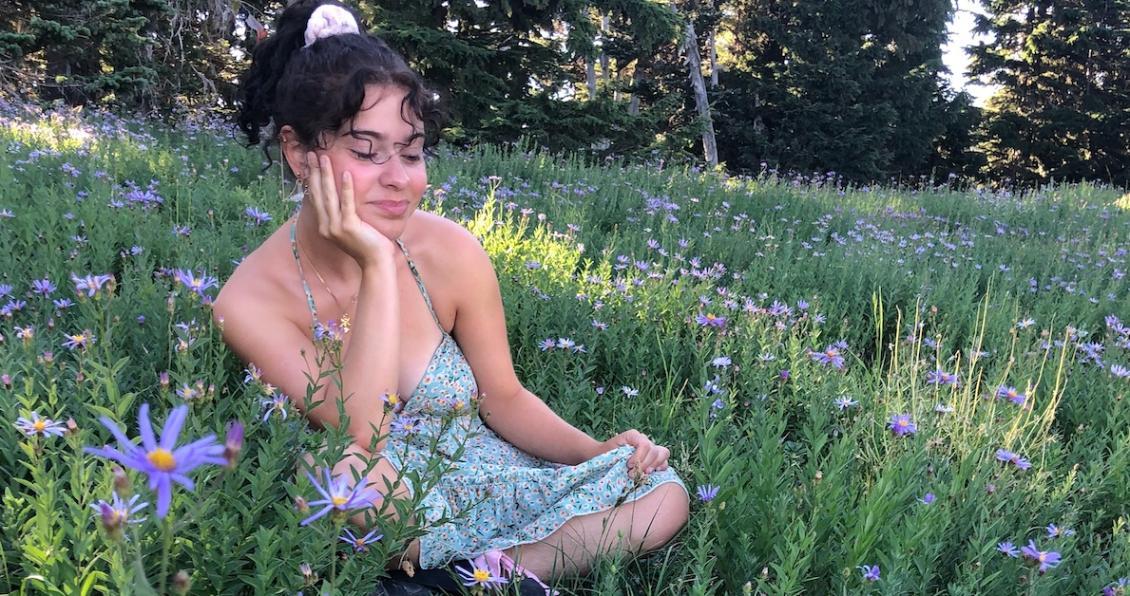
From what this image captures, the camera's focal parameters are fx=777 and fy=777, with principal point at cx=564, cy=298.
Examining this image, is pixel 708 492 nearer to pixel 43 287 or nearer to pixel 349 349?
pixel 349 349

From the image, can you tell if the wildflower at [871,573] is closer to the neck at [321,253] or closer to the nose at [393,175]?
the nose at [393,175]

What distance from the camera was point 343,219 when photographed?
1910mm

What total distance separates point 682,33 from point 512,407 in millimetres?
8408

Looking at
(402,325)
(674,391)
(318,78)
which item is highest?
(318,78)

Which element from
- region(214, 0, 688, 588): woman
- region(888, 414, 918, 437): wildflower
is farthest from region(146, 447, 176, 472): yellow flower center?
region(888, 414, 918, 437): wildflower

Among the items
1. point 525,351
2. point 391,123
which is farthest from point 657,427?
point 391,123

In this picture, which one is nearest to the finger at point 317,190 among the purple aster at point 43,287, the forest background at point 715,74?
the purple aster at point 43,287

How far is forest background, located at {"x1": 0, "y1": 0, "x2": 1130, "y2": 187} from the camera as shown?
28.2 ft

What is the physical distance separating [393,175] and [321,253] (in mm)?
374

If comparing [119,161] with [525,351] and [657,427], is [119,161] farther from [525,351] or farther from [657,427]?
[657,427]

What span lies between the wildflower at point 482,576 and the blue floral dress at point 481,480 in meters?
0.08

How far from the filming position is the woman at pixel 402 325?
71.6 inches

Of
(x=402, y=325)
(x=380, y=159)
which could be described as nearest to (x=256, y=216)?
(x=402, y=325)

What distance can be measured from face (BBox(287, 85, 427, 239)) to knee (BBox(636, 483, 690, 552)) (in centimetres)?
96
